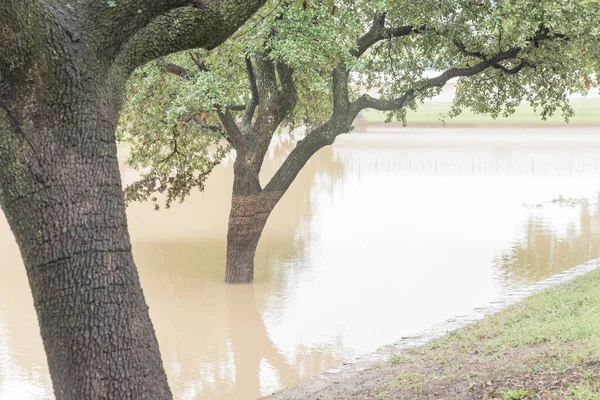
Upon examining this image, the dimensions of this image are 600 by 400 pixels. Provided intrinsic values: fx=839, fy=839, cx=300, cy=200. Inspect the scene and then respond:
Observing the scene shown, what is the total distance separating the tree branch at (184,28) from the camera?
572 centimetres

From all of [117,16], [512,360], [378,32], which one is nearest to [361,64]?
[378,32]

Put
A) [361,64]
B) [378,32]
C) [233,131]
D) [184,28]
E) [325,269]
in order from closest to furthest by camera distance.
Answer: [184,28] < [361,64] < [233,131] < [378,32] < [325,269]

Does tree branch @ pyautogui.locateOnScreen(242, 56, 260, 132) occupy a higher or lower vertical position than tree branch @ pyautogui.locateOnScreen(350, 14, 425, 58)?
lower

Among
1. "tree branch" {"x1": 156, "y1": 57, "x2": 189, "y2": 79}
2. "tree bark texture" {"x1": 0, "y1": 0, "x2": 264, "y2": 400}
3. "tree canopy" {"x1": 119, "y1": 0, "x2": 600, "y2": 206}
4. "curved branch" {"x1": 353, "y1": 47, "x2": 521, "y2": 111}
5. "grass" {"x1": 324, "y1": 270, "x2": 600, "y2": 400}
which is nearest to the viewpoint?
"tree bark texture" {"x1": 0, "y1": 0, "x2": 264, "y2": 400}

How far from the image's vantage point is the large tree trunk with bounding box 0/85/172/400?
16.5 feet

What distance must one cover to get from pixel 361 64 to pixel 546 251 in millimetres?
6675

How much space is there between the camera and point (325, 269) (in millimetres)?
16281

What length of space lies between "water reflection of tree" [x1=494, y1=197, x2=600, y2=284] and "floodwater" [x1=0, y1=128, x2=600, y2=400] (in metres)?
0.05

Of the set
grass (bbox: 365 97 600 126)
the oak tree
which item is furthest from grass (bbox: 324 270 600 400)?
grass (bbox: 365 97 600 126)

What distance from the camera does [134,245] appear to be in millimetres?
19094

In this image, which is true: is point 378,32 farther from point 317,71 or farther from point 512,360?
point 512,360

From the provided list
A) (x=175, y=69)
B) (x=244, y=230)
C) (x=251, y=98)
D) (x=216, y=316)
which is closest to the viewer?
(x=216, y=316)

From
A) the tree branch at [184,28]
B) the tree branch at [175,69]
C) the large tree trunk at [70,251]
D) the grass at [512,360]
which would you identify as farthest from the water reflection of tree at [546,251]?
the large tree trunk at [70,251]

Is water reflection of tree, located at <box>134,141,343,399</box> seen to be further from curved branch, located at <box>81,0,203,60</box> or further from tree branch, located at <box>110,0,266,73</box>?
curved branch, located at <box>81,0,203,60</box>
